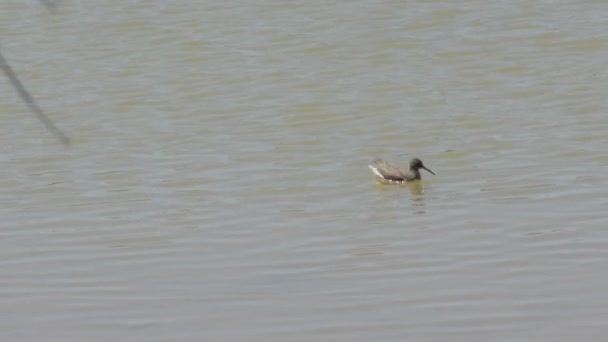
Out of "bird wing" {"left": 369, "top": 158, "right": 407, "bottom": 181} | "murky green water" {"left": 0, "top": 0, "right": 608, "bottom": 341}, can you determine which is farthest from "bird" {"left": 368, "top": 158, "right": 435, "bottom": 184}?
"murky green water" {"left": 0, "top": 0, "right": 608, "bottom": 341}

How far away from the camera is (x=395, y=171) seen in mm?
11297

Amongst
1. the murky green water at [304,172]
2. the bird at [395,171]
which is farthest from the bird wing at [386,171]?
the murky green water at [304,172]

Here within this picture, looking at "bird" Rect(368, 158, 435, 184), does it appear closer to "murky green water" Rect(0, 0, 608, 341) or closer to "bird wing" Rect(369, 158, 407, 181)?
"bird wing" Rect(369, 158, 407, 181)

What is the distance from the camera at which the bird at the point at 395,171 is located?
11110mm

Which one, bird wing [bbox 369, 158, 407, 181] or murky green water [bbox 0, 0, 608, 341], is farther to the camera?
bird wing [bbox 369, 158, 407, 181]

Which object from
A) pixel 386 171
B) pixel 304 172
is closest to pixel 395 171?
pixel 386 171

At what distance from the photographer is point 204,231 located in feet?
31.6

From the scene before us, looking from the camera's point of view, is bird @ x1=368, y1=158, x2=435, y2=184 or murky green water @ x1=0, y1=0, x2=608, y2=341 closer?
murky green water @ x1=0, y1=0, x2=608, y2=341

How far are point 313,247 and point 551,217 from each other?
153 centimetres

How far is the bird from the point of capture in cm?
1111

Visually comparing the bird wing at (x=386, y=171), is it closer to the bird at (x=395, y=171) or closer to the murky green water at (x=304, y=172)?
the bird at (x=395, y=171)

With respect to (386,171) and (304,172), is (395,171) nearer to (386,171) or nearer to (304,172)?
(386,171)

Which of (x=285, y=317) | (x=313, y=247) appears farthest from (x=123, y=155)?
(x=285, y=317)

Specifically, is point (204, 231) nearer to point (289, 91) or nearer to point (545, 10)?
point (289, 91)
